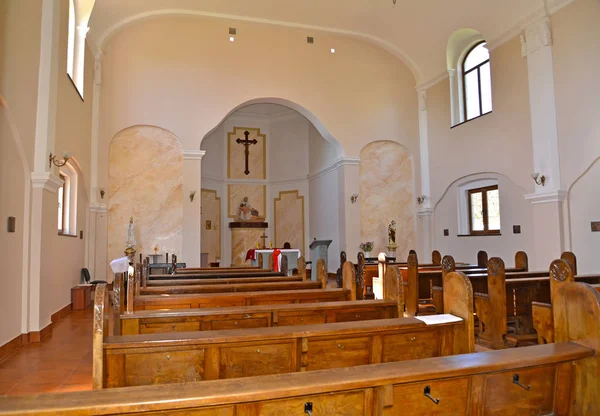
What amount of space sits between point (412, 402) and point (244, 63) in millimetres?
9584

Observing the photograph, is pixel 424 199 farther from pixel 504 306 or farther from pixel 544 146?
pixel 504 306

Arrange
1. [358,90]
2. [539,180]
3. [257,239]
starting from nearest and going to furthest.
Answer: [539,180]
[358,90]
[257,239]

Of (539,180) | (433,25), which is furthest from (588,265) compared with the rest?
(433,25)

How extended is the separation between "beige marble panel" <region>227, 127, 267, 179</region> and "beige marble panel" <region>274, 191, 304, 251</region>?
3.56 feet

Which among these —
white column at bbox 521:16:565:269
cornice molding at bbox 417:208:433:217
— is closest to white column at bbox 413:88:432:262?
cornice molding at bbox 417:208:433:217

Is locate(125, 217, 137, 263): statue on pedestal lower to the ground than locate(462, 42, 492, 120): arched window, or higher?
lower

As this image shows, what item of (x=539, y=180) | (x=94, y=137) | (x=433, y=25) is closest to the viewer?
(x=539, y=180)

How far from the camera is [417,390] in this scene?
1638 millimetres

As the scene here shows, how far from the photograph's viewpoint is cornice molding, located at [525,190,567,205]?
7418 mm

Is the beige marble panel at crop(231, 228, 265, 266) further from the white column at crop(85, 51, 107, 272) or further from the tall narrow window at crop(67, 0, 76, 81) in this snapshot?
the tall narrow window at crop(67, 0, 76, 81)

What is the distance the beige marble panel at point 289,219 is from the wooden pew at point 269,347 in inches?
446

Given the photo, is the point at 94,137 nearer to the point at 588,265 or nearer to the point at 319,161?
the point at 319,161

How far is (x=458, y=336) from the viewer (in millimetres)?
2535

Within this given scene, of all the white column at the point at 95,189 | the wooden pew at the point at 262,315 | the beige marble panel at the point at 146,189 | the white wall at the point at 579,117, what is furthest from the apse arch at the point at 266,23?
the wooden pew at the point at 262,315
